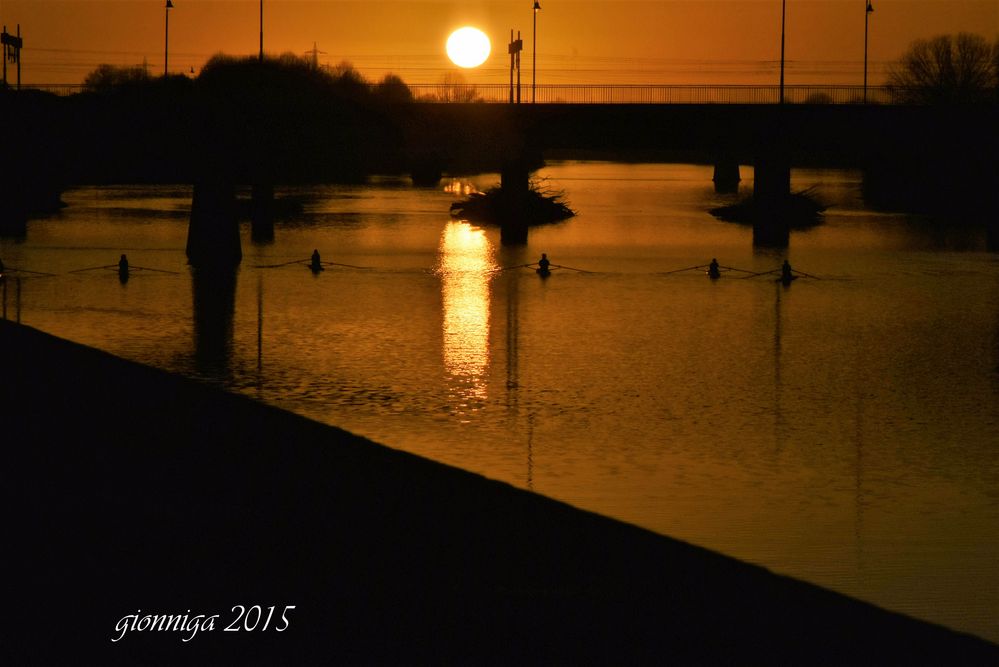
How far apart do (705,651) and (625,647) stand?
0.65m

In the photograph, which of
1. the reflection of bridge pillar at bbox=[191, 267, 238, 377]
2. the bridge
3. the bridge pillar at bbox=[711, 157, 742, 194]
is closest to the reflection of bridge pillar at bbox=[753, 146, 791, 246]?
the bridge

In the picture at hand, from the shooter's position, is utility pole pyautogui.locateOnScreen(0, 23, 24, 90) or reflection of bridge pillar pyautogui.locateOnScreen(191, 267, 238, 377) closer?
reflection of bridge pillar pyautogui.locateOnScreen(191, 267, 238, 377)

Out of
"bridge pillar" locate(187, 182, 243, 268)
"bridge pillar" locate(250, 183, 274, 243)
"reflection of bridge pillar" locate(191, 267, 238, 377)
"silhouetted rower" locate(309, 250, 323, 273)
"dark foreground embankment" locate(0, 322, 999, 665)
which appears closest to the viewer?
"dark foreground embankment" locate(0, 322, 999, 665)

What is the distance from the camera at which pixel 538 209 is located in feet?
362

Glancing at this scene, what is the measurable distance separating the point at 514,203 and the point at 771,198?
1519 cm

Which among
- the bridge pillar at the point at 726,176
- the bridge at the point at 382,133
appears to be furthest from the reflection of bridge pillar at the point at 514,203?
the bridge pillar at the point at 726,176

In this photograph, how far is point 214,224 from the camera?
6562 cm

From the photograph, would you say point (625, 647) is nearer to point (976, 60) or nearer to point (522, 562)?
point (522, 562)

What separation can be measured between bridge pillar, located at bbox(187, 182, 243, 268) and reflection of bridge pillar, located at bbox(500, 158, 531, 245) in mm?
21013

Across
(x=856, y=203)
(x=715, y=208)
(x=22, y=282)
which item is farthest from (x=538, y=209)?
(x=22, y=282)

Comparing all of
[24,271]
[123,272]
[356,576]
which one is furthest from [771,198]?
[356,576]

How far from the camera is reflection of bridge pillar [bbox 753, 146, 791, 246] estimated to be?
81188mm

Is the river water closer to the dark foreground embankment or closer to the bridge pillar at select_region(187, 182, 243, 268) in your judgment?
the bridge pillar at select_region(187, 182, 243, 268)

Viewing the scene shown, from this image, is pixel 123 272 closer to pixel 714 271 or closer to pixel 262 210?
pixel 714 271
